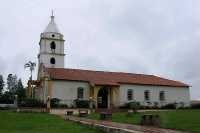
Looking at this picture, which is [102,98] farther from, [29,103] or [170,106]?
[29,103]

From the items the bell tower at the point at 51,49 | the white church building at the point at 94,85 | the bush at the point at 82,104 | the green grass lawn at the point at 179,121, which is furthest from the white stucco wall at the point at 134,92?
the green grass lawn at the point at 179,121

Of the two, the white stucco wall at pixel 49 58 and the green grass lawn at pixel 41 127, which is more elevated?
the white stucco wall at pixel 49 58

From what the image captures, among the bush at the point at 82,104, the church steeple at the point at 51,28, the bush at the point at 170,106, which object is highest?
the church steeple at the point at 51,28

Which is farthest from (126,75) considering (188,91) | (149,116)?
(149,116)

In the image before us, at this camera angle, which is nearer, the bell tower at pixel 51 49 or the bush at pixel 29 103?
the bush at pixel 29 103

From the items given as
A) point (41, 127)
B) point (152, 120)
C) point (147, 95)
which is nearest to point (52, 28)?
point (147, 95)

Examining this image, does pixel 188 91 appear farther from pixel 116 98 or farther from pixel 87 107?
pixel 87 107

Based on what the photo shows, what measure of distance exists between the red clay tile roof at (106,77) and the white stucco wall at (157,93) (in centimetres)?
53

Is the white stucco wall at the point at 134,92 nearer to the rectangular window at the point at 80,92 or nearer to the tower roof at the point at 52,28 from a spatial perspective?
the rectangular window at the point at 80,92

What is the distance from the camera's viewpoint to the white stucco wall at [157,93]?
143 feet

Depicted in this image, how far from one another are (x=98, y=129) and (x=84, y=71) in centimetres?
3070

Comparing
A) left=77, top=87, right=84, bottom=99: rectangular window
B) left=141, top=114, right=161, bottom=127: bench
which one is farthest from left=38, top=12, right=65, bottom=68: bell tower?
left=141, top=114, right=161, bottom=127: bench

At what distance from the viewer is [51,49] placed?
47.4 m

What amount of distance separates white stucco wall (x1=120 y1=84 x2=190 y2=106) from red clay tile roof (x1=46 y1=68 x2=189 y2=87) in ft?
1.75
